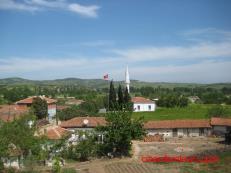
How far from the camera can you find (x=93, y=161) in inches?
1341

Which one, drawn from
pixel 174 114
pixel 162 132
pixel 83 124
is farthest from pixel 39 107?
pixel 174 114

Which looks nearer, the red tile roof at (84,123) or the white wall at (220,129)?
the red tile roof at (84,123)

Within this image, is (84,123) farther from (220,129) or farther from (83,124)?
(220,129)

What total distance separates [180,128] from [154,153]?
12645 millimetres

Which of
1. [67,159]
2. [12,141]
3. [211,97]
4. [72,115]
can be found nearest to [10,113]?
[72,115]

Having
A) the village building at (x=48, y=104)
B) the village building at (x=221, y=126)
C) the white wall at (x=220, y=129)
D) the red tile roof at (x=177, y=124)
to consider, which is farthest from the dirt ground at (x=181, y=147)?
the village building at (x=48, y=104)

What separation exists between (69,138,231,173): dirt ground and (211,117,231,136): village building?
2.74 metres

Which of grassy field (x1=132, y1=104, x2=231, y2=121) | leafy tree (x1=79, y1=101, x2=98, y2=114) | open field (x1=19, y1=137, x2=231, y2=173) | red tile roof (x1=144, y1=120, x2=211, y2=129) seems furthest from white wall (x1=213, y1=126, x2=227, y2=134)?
leafy tree (x1=79, y1=101, x2=98, y2=114)

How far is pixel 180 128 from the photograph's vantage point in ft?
164

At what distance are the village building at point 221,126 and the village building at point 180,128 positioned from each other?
2.94 feet

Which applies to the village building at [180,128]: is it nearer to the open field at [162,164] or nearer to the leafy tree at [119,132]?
the open field at [162,164]

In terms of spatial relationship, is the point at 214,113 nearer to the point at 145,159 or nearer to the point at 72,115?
the point at 72,115

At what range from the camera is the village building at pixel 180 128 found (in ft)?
162

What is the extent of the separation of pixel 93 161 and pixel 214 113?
103 feet
